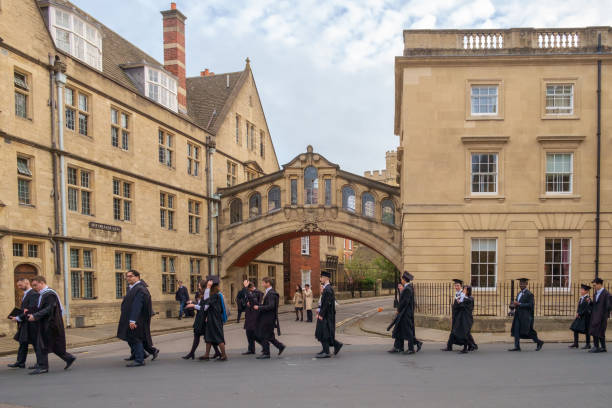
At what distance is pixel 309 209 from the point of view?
30875 mm

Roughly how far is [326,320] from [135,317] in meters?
3.71

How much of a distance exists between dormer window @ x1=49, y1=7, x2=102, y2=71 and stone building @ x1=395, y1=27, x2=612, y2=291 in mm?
11996

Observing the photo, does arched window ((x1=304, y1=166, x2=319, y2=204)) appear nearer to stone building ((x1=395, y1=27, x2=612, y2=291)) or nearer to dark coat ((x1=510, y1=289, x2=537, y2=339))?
stone building ((x1=395, y1=27, x2=612, y2=291))

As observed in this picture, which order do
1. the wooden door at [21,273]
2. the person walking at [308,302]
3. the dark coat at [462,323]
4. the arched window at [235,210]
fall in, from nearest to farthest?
1. the dark coat at [462,323]
2. the wooden door at [21,273]
3. the person walking at [308,302]
4. the arched window at [235,210]

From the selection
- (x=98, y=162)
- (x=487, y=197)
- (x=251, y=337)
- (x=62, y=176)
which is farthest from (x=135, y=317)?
(x=487, y=197)

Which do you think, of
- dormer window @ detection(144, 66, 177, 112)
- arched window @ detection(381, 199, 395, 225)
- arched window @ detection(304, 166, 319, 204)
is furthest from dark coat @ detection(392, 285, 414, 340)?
arched window @ detection(304, 166, 319, 204)

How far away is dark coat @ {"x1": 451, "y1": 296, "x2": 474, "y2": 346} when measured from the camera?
43.1 feet

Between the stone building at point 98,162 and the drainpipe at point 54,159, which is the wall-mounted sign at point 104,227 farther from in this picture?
the drainpipe at point 54,159

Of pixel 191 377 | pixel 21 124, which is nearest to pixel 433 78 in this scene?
pixel 21 124

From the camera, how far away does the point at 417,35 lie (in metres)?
23.4

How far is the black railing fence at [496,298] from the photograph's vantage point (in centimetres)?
2159

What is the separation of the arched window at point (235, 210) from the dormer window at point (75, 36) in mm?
11154

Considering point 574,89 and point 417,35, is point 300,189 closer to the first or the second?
point 417,35

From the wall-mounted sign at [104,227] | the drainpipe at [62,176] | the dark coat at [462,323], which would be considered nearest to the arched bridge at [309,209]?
the wall-mounted sign at [104,227]
